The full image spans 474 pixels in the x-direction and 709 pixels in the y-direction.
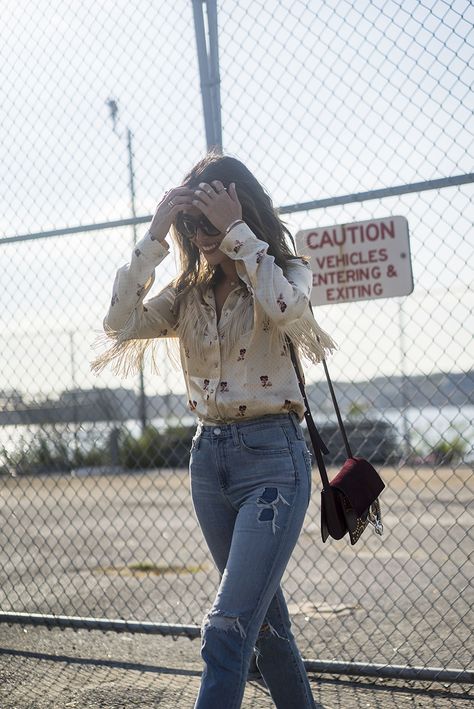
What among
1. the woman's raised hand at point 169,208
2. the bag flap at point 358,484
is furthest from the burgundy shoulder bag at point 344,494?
the woman's raised hand at point 169,208

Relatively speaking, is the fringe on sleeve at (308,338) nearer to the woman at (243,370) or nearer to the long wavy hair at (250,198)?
the woman at (243,370)

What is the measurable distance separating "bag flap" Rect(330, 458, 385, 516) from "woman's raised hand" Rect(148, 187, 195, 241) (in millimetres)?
982

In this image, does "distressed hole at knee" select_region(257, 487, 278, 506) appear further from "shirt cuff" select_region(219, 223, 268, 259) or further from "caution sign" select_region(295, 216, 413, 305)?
"caution sign" select_region(295, 216, 413, 305)

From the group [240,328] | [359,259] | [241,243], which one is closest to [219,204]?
[241,243]

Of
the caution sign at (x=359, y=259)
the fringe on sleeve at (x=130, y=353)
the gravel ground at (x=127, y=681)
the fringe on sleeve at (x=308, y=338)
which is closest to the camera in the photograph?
the fringe on sleeve at (x=308, y=338)

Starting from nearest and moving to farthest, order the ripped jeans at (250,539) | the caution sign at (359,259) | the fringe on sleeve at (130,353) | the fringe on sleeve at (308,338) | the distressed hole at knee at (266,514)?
1. the ripped jeans at (250,539)
2. the distressed hole at knee at (266,514)
3. the fringe on sleeve at (308,338)
4. the fringe on sleeve at (130,353)
5. the caution sign at (359,259)

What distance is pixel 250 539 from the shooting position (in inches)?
102

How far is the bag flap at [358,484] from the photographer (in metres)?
2.85

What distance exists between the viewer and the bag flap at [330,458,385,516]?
2852 millimetres

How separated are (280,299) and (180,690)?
2.16 metres

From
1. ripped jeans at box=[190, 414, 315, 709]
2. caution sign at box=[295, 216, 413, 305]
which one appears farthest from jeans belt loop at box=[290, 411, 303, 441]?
caution sign at box=[295, 216, 413, 305]

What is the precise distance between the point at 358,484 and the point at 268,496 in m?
0.38

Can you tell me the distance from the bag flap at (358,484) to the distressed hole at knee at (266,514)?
271 millimetres

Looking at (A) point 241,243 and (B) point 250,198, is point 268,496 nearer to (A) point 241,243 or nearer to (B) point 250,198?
(A) point 241,243
